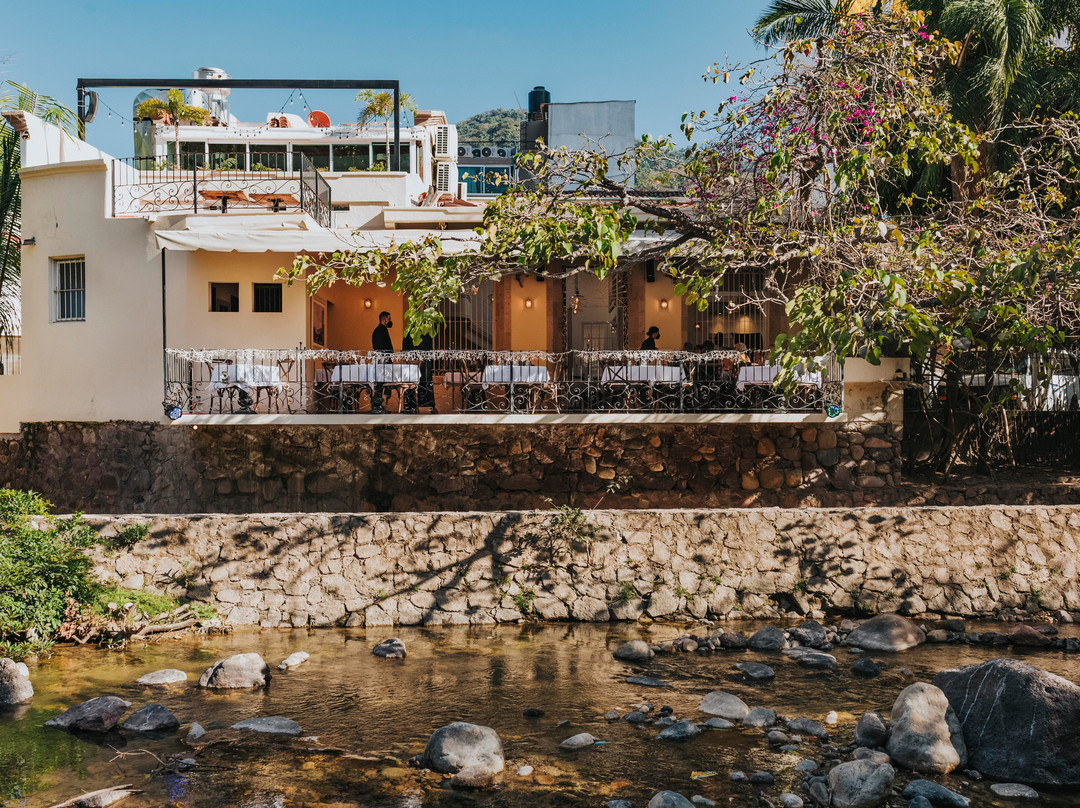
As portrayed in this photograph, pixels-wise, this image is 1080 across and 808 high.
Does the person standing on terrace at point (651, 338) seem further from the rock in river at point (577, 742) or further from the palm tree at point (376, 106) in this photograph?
the palm tree at point (376, 106)

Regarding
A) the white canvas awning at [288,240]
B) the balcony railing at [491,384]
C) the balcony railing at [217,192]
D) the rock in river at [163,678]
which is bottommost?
the rock in river at [163,678]

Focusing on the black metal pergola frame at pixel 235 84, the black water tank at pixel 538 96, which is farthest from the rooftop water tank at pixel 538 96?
the black metal pergola frame at pixel 235 84

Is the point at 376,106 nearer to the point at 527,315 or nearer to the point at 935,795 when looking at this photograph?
the point at 527,315

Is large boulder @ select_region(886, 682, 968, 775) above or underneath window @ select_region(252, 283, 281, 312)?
underneath

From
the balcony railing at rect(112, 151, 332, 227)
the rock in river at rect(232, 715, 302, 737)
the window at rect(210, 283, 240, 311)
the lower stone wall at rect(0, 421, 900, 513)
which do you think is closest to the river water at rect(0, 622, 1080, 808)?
the rock in river at rect(232, 715, 302, 737)

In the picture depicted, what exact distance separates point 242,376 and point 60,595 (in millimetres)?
4444

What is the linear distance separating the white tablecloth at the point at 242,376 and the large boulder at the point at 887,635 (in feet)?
29.5

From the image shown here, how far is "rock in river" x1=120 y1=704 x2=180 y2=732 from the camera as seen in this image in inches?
286

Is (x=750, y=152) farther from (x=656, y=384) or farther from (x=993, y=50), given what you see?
(x=993, y=50)

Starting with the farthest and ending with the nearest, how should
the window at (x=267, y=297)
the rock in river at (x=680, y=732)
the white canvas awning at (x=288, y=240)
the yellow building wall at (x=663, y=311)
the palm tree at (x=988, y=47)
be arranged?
Answer: the yellow building wall at (x=663, y=311)
the window at (x=267, y=297)
the palm tree at (x=988, y=47)
the white canvas awning at (x=288, y=240)
the rock in river at (x=680, y=732)

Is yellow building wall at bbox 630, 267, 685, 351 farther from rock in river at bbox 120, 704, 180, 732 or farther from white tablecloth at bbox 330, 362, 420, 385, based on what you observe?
rock in river at bbox 120, 704, 180, 732

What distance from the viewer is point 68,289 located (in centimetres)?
1546

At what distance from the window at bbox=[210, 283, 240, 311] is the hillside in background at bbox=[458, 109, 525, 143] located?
4647 centimetres

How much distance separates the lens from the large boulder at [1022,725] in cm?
629
